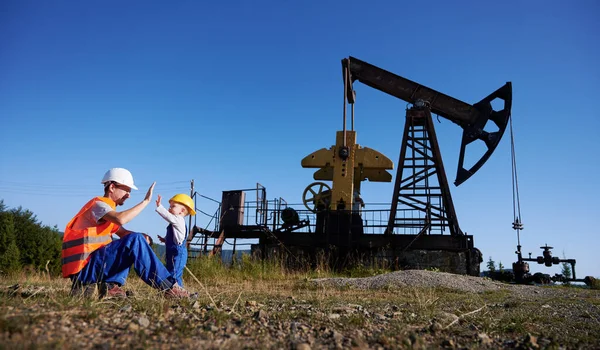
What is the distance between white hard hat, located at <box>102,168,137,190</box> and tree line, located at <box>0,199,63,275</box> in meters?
12.9

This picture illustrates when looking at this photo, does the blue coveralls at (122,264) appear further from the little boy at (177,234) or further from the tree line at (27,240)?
the tree line at (27,240)

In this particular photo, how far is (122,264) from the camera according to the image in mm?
3533

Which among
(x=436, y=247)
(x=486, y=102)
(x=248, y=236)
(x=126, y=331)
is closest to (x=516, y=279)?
(x=436, y=247)

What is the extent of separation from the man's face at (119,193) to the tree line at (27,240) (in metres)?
12.8

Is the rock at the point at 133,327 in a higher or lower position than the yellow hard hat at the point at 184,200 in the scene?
lower

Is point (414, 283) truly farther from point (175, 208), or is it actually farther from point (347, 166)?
point (347, 166)

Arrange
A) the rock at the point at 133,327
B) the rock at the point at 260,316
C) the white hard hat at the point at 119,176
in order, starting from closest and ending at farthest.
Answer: the rock at the point at 133,327 → the rock at the point at 260,316 → the white hard hat at the point at 119,176

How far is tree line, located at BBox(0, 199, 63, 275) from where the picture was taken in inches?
599

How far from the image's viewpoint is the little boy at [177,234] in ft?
15.7

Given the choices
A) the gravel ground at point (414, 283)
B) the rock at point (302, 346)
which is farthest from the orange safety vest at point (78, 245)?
the gravel ground at point (414, 283)

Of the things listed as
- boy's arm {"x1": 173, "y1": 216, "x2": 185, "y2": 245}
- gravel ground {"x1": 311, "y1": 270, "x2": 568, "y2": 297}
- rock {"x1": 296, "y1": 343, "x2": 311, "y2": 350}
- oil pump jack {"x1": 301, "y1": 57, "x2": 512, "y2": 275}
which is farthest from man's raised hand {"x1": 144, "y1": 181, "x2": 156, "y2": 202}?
oil pump jack {"x1": 301, "y1": 57, "x2": 512, "y2": 275}

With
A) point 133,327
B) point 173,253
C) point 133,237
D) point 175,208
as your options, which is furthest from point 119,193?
point 133,327

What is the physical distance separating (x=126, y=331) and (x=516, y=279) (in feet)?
43.8

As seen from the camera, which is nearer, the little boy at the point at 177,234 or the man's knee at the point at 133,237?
the man's knee at the point at 133,237
